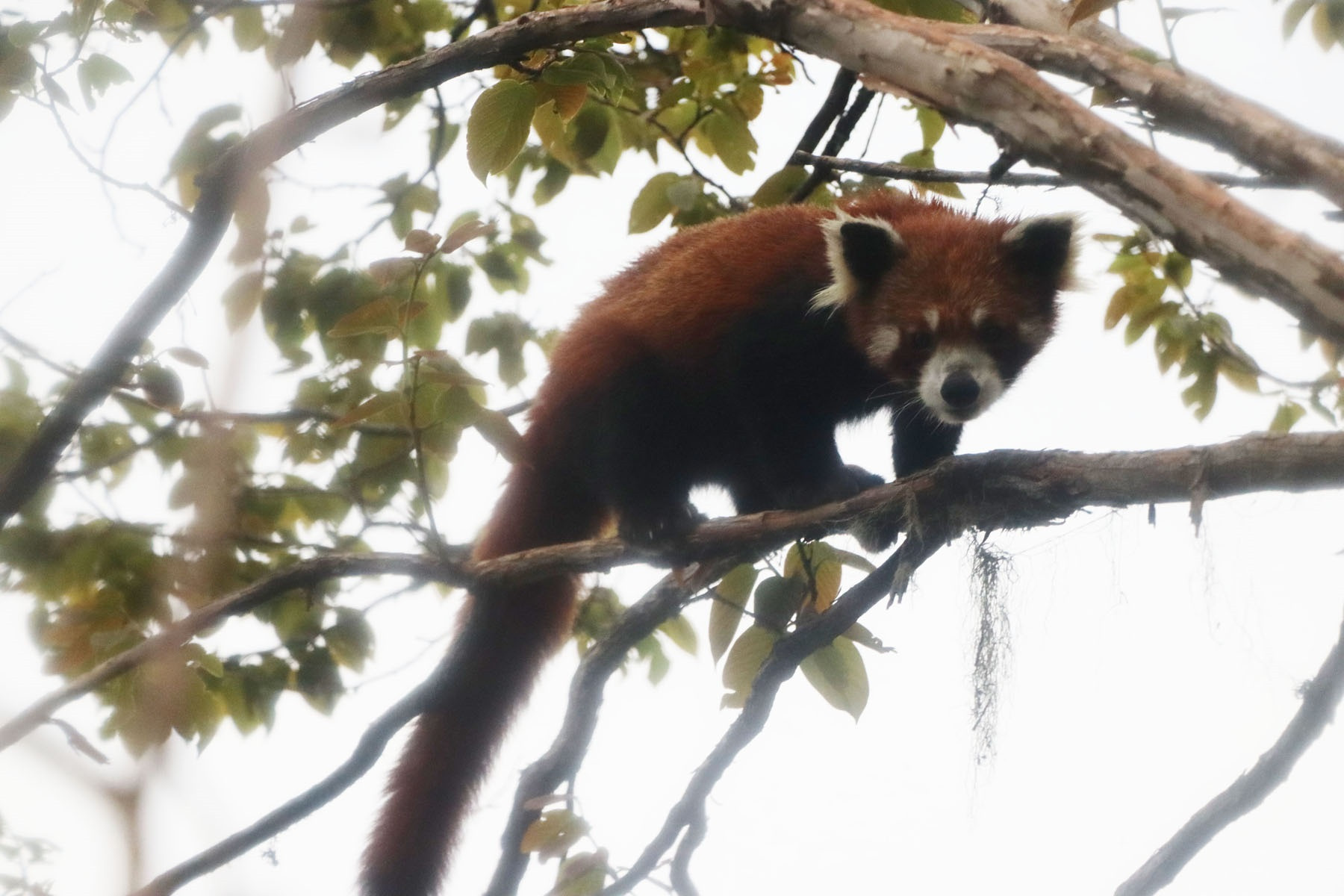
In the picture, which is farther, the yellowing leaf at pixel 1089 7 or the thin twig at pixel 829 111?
the thin twig at pixel 829 111

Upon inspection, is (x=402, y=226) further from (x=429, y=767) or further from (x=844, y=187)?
(x=429, y=767)

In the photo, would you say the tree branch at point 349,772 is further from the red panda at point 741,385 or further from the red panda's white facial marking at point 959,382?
the red panda's white facial marking at point 959,382

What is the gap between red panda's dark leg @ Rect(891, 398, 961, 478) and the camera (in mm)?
5391

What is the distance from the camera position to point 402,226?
6.13 meters

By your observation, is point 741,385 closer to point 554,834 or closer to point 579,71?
point 579,71

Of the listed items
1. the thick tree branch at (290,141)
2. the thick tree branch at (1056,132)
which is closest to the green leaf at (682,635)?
the thick tree branch at (290,141)

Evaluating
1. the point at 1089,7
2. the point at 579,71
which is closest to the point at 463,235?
the point at 579,71

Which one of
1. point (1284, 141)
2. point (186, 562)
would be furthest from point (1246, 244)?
point (186, 562)

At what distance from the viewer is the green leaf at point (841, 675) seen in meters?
3.98

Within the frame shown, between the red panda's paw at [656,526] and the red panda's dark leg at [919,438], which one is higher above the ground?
the red panda's dark leg at [919,438]

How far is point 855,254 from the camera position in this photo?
4.94 meters

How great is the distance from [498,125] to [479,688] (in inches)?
102

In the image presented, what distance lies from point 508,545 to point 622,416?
0.82m

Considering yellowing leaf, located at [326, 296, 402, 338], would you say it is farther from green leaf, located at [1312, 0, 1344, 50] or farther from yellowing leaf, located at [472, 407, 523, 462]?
green leaf, located at [1312, 0, 1344, 50]
